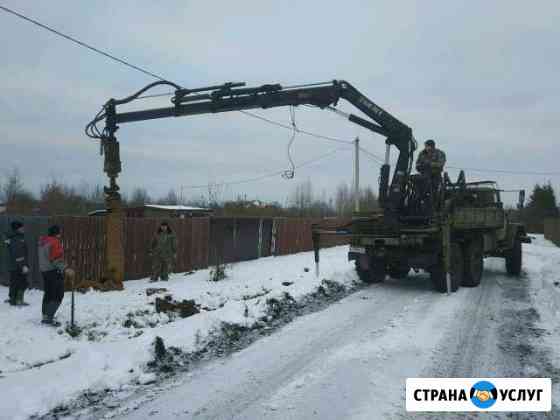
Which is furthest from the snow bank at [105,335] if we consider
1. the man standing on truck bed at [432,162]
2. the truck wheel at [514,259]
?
the truck wheel at [514,259]

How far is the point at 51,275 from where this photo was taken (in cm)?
795

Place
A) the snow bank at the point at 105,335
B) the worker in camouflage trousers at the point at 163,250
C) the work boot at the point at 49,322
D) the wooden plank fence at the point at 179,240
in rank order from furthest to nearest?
the worker in camouflage trousers at the point at 163,250
the wooden plank fence at the point at 179,240
the work boot at the point at 49,322
the snow bank at the point at 105,335

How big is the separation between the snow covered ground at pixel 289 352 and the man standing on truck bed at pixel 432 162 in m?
2.76

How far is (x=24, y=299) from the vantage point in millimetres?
10320

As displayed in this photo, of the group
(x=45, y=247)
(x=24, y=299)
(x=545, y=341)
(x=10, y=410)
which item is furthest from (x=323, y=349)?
(x=24, y=299)

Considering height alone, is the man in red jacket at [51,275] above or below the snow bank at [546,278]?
above

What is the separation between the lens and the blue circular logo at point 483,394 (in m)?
4.67

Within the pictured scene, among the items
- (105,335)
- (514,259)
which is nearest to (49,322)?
(105,335)

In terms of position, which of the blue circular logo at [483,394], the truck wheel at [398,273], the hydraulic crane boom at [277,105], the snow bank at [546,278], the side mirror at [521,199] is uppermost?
the hydraulic crane boom at [277,105]

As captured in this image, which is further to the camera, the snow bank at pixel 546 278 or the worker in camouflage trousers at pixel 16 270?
the worker in camouflage trousers at pixel 16 270

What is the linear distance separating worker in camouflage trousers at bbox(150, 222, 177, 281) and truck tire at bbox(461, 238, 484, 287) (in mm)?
7743

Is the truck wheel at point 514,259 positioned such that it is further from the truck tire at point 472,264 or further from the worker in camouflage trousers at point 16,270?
the worker in camouflage trousers at point 16,270

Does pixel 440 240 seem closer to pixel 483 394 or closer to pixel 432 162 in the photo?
pixel 432 162

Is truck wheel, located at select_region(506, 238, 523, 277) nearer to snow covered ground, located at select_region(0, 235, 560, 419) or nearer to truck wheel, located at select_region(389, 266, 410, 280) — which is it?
truck wheel, located at select_region(389, 266, 410, 280)
